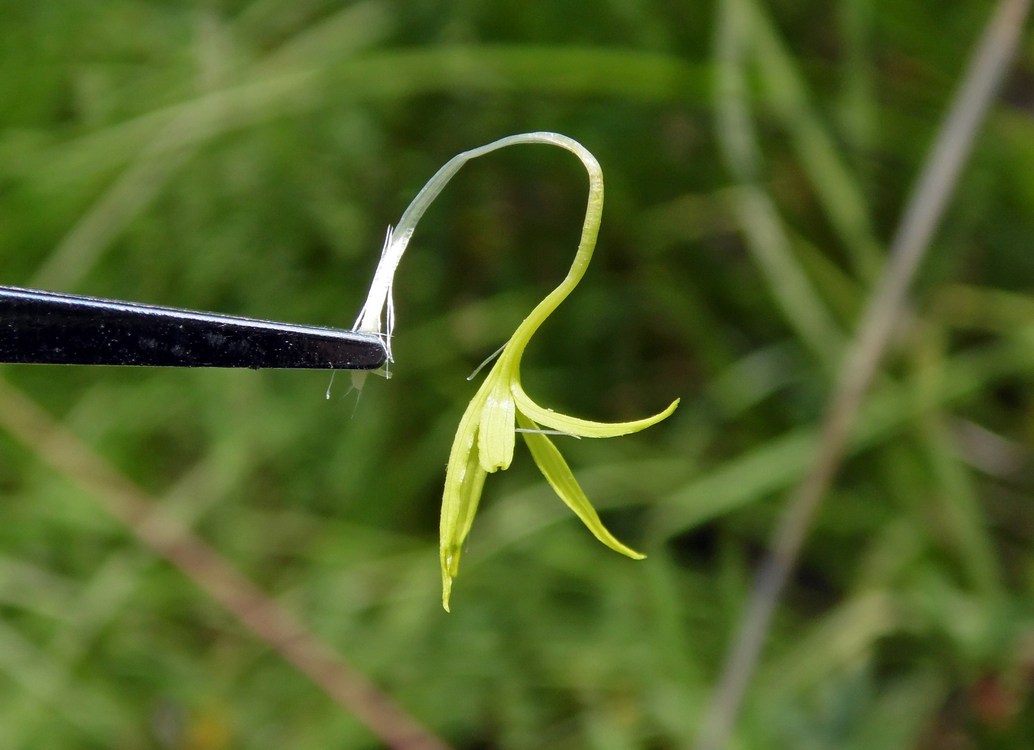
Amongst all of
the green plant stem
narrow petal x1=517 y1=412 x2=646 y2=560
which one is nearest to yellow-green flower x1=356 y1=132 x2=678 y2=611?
narrow petal x1=517 y1=412 x2=646 y2=560

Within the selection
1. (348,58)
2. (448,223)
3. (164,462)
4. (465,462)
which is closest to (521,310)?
(448,223)

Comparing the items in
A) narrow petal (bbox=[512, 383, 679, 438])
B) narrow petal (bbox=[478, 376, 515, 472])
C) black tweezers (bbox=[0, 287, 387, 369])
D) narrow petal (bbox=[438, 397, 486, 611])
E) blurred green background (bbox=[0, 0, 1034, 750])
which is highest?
black tweezers (bbox=[0, 287, 387, 369])

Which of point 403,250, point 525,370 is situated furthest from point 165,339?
point 525,370

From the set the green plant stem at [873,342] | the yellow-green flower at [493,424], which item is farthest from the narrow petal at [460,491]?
the green plant stem at [873,342]

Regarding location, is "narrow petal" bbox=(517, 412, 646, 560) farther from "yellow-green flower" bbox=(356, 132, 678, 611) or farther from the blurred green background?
the blurred green background

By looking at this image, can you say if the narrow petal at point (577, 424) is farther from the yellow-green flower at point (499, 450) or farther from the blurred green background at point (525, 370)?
the blurred green background at point (525, 370)

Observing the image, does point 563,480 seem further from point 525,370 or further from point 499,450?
point 525,370
